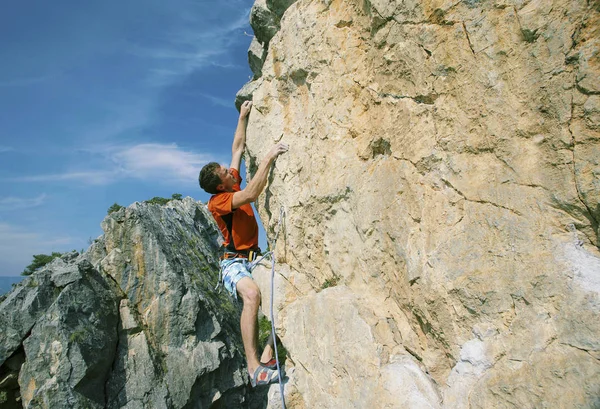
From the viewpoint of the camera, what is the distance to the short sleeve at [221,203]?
6.55 meters

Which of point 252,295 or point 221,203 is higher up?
point 221,203

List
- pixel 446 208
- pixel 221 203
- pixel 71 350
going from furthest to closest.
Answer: pixel 71 350, pixel 221 203, pixel 446 208

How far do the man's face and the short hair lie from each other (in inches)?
2.0

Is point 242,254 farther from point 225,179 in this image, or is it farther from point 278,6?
point 278,6

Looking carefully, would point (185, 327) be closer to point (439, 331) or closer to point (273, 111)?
point (273, 111)

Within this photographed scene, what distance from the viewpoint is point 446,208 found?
3.96 metres

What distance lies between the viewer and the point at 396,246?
172 inches

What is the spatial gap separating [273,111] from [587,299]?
5.16 meters

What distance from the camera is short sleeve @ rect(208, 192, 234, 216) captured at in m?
6.55

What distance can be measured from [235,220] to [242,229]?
7.9 inches

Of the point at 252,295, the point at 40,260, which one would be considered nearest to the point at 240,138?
the point at 252,295

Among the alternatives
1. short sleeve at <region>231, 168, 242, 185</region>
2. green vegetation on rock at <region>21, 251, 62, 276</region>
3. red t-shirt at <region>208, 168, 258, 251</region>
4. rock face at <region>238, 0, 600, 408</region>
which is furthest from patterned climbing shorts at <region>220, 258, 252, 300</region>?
green vegetation on rock at <region>21, 251, 62, 276</region>

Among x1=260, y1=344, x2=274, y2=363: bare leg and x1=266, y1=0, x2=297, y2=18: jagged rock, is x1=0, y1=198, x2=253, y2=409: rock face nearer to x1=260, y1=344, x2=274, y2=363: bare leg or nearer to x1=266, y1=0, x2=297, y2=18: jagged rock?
x1=260, y1=344, x2=274, y2=363: bare leg

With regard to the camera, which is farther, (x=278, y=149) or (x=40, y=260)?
(x=40, y=260)
